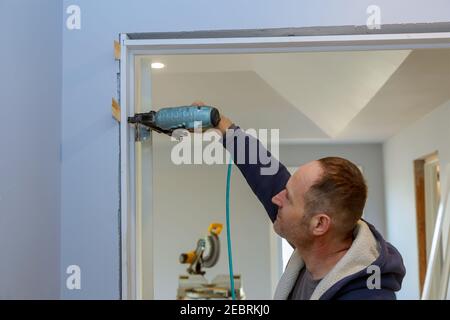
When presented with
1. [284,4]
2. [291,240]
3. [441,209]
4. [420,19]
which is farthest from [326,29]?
[441,209]

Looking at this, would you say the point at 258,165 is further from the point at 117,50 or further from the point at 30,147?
the point at 30,147

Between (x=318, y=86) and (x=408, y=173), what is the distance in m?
1.45

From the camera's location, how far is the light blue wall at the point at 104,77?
4.85 feet

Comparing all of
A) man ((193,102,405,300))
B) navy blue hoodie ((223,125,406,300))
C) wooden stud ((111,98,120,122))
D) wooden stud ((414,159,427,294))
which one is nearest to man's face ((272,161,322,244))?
man ((193,102,405,300))

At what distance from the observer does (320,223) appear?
129 centimetres

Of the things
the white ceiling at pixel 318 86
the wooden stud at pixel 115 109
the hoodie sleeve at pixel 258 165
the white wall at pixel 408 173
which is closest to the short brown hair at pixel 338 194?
the hoodie sleeve at pixel 258 165

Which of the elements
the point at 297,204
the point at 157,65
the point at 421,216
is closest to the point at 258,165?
the point at 297,204

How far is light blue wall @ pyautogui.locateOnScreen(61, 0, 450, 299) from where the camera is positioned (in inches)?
58.2

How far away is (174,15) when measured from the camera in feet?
5.00

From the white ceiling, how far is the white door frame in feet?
3.30

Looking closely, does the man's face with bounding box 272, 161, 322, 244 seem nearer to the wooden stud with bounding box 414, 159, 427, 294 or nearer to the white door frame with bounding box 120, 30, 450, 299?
the white door frame with bounding box 120, 30, 450, 299

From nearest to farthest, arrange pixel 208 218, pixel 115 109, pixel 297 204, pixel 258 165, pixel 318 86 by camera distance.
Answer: pixel 297 204, pixel 115 109, pixel 258 165, pixel 318 86, pixel 208 218

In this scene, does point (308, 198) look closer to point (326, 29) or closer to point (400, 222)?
point (326, 29)

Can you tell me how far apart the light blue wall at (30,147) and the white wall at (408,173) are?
8.79ft
